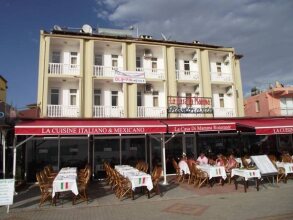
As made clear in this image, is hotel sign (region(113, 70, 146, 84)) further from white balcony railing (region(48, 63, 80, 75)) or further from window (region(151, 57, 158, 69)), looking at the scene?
white balcony railing (region(48, 63, 80, 75))

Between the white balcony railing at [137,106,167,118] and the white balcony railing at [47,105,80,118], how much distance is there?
173 inches

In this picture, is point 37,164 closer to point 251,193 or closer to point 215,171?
point 215,171

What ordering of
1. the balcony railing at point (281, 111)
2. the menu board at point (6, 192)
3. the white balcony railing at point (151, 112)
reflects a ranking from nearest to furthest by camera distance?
the menu board at point (6, 192) → the white balcony railing at point (151, 112) → the balcony railing at point (281, 111)

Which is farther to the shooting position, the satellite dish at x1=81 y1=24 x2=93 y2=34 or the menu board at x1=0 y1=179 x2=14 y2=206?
the satellite dish at x1=81 y1=24 x2=93 y2=34

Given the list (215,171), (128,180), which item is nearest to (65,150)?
→ (128,180)

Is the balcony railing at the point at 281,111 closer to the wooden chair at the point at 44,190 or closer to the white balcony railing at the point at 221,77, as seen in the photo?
the white balcony railing at the point at 221,77

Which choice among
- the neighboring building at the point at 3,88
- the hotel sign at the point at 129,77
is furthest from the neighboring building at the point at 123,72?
the neighboring building at the point at 3,88

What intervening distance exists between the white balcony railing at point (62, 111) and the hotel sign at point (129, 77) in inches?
136

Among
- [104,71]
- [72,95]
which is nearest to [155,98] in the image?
[104,71]

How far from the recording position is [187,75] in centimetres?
2331

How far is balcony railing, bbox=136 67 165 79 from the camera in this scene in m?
22.0

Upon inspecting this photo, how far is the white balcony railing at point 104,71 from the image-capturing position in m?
21.1

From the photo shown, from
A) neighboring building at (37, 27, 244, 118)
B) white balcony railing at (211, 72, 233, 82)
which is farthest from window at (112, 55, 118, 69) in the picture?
white balcony railing at (211, 72, 233, 82)

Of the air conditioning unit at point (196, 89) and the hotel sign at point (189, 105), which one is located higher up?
the air conditioning unit at point (196, 89)
